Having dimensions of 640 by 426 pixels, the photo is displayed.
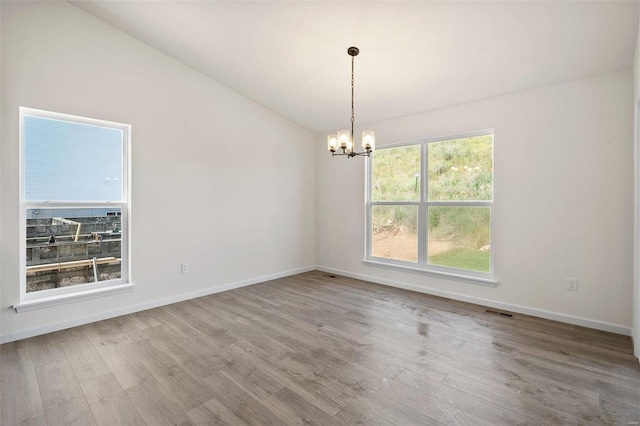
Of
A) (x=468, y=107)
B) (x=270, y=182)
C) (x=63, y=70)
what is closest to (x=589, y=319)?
(x=468, y=107)

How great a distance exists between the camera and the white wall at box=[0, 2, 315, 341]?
2.86m

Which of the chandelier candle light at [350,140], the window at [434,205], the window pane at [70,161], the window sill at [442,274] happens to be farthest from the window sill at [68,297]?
the window at [434,205]

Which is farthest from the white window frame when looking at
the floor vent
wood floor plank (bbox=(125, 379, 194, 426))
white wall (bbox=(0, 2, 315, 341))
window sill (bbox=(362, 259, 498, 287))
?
wood floor plank (bbox=(125, 379, 194, 426))

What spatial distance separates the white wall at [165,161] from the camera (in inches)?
113

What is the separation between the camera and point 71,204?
324 centimetres

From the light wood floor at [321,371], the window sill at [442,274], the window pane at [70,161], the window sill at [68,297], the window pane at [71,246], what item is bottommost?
the light wood floor at [321,371]

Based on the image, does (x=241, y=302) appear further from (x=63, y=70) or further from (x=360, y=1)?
(x=360, y=1)

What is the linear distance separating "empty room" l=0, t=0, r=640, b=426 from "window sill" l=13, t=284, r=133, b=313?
2cm

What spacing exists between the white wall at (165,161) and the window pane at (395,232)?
4.62 ft

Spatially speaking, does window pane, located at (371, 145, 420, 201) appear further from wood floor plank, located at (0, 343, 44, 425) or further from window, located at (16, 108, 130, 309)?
wood floor plank, located at (0, 343, 44, 425)

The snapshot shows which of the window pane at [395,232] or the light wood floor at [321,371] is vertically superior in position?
the window pane at [395,232]

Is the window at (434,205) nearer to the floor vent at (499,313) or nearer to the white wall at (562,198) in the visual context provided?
the white wall at (562,198)

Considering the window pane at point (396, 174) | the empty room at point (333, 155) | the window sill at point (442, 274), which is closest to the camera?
the empty room at point (333, 155)

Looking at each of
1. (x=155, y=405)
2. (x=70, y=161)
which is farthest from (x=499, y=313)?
(x=70, y=161)
